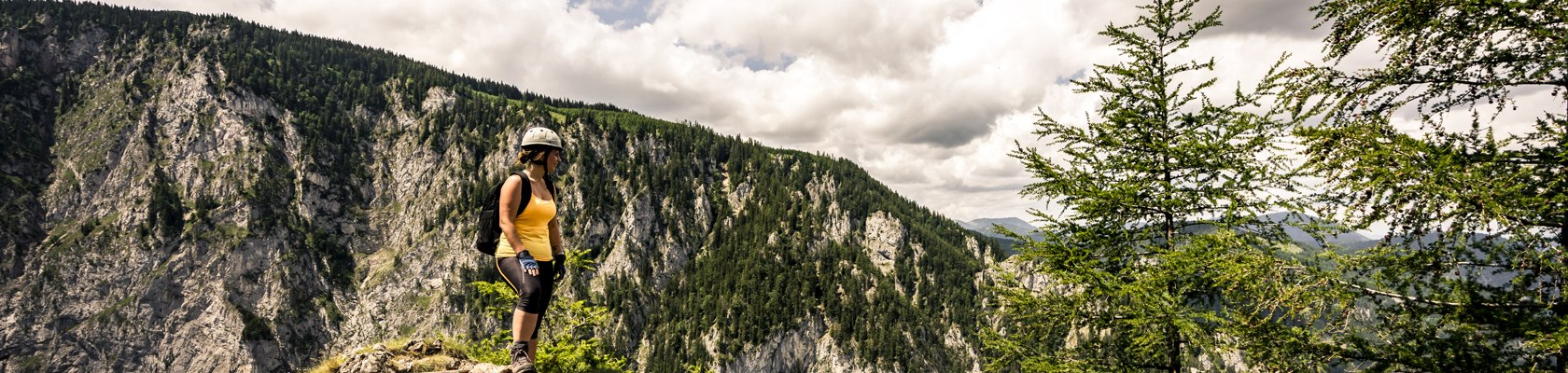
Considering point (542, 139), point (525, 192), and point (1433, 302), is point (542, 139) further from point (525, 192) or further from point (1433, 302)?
point (1433, 302)

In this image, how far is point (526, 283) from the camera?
→ 614 cm

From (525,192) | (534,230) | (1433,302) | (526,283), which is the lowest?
(1433,302)

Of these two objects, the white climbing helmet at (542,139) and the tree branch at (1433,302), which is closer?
the tree branch at (1433,302)

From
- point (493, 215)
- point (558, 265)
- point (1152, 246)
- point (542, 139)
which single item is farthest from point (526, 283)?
point (1152, 246)

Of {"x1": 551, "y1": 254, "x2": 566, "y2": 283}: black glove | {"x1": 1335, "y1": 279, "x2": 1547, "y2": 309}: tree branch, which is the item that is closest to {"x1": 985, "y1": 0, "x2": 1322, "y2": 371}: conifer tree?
{"x1": 1335, "y1": 279, "x2": 1547, "y2": 309}: tree branch

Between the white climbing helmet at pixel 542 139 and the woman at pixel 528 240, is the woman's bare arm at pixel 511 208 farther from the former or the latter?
the white climbing helmet at pixel 542 139

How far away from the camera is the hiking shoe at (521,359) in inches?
245

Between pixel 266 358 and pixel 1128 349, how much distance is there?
778ft

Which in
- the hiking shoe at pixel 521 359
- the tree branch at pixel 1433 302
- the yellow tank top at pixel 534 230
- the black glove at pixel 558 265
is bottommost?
the hiking shoe at pixel 521 359

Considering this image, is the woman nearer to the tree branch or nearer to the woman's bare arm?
the woman's bare arm

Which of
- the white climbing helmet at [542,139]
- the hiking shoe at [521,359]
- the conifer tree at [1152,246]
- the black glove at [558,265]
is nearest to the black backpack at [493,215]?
the white climbing helmet at [542,139]

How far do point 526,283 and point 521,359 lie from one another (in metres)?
0.92

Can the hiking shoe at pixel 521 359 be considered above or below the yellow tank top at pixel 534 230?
below

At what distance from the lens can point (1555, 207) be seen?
5699 mm
